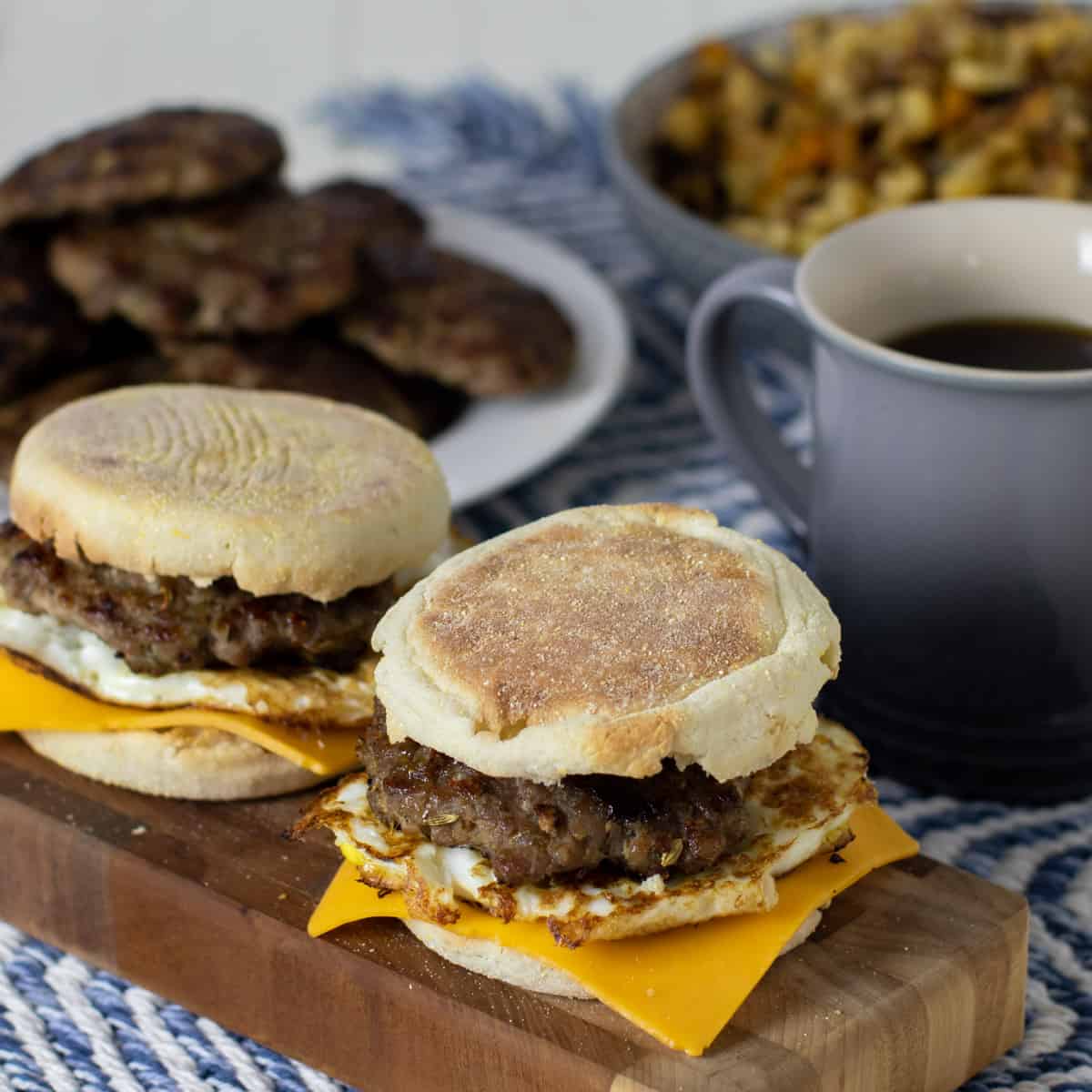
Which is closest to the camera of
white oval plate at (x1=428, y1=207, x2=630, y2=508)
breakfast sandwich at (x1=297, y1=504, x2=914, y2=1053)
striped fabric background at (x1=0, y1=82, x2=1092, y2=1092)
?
breakfast sandwich at (x1=297, y1=504, x2=914, y2=1053)

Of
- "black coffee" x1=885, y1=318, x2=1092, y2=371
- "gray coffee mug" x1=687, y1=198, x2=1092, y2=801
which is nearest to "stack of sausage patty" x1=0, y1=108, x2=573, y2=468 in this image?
"gray coffee mug" x1=687, y1=198, x2=1092, y2=801

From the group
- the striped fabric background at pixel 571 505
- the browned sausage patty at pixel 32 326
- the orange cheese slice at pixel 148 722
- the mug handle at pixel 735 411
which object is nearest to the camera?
the striped fabric background at pixel 571 505

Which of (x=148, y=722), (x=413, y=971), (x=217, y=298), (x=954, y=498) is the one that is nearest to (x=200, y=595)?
(x=148, y=722)

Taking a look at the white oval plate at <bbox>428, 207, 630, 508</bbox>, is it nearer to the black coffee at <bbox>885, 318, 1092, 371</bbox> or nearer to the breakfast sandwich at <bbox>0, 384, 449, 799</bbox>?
the breakfast sandwich at <bbox>0, 384, 449, 799</bbox>

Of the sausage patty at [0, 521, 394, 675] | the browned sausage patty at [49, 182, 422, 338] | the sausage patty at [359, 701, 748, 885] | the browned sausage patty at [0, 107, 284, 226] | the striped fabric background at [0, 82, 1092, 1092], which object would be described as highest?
the browned sausage patty at [0, 107, 284, 226]

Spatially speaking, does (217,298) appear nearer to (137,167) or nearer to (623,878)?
(137,167)

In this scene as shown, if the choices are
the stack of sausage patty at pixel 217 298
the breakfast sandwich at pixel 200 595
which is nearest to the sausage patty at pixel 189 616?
the breakfast sandwich at pixel 200 595

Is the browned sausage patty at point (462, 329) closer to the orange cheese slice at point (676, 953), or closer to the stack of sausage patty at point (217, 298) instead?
the stack of sausage patty at point (217, 298)
